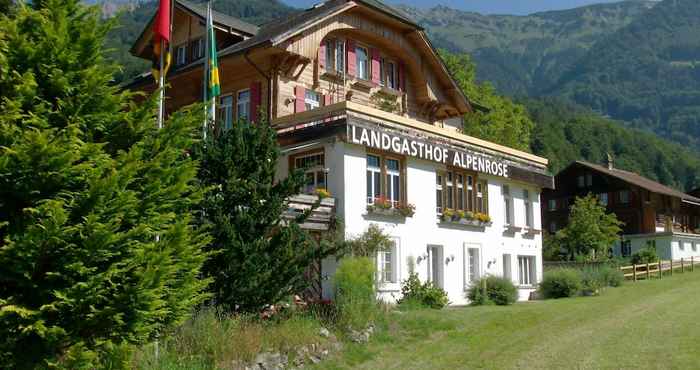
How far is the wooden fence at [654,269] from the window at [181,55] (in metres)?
25.1

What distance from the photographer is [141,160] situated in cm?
978

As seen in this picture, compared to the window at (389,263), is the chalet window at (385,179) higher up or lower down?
higher up

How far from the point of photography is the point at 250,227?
14320 millimetres

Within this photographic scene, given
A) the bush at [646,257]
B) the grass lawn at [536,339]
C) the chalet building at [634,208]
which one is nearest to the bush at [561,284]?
the grass lawn at [536,339]

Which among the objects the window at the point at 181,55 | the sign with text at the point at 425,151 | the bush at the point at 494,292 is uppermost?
the window at the point at 181,55

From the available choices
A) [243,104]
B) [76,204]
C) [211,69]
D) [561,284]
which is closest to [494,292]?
[561,284]

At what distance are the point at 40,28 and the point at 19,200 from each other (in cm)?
224

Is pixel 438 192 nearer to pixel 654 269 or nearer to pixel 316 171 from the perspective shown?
pixel 316 171

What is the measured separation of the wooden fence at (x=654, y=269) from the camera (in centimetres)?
3919

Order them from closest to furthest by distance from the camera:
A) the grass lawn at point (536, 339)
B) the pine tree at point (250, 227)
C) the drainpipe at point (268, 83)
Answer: the pine tree at point (250, 227), the grass lawn at point (536, 339), the drainpipe at point (268, 83)

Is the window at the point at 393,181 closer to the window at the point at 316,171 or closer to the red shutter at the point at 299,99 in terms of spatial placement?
the window at the point at 316,171

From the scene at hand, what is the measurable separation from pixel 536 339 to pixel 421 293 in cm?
546

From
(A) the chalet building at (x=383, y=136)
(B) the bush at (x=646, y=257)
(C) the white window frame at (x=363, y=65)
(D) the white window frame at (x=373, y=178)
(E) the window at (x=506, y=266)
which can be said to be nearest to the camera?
(A) the chalet building at (x=383, y=136)

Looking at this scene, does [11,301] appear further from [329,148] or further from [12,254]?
[329,148]
